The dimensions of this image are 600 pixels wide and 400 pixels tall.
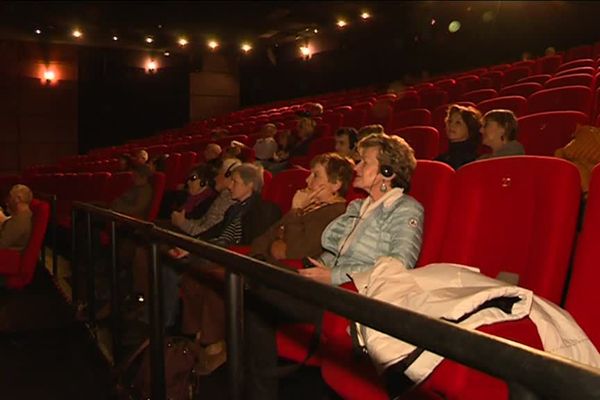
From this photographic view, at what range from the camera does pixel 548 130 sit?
2615mm

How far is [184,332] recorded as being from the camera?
2258 millimetres

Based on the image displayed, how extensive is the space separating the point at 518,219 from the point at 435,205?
0.94ft

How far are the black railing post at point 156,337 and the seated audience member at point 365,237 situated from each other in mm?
246

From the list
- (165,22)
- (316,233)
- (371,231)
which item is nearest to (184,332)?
(316,233)

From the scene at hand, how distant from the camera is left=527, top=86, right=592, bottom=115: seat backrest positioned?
3.22 m

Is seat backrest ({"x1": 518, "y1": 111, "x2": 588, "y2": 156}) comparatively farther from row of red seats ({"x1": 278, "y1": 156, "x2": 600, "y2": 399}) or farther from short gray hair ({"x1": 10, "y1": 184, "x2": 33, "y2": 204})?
short gray hair ({"x1": 10, "y1": 184, "x2": 33, "y2": 204})

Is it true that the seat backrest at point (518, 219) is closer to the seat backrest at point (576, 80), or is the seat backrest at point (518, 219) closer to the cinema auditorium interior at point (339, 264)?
the cinema auditorium interior at point (339, 264)

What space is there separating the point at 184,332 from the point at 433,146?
133 cm

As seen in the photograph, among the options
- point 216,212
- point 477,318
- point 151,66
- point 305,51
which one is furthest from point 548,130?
point 151,66

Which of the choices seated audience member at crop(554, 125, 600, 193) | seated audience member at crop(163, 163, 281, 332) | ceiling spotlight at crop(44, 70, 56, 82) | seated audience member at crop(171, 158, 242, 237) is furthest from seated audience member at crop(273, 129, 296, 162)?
ceiling spotlight at crop(44, 70, 56, 82)

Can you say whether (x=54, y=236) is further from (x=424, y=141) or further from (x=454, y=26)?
(x=454, y=26)

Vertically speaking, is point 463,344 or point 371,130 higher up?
point 371,130

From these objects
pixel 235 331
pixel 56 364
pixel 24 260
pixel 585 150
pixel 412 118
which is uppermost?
pixel 412 118

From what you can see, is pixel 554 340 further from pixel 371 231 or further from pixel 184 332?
pixel 184 332
